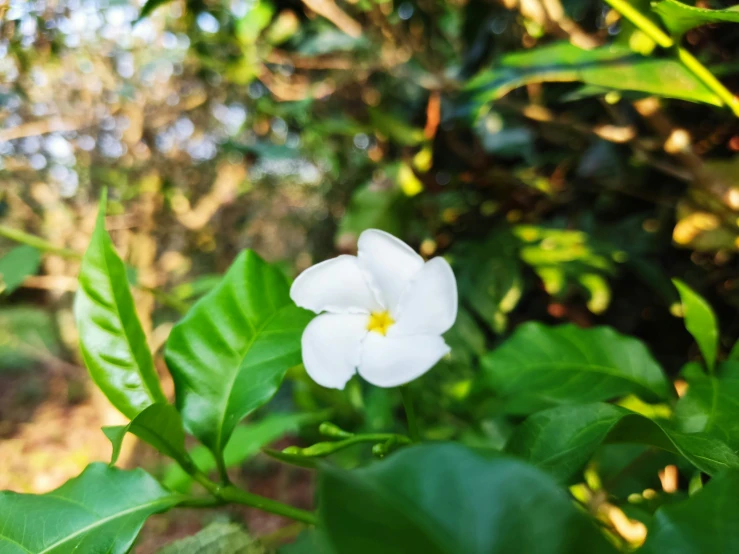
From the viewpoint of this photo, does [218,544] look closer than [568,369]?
Yes

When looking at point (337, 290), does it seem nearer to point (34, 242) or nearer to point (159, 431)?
point (159, 431)

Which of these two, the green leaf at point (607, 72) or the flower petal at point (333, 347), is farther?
the green leaf at point (607, 72)

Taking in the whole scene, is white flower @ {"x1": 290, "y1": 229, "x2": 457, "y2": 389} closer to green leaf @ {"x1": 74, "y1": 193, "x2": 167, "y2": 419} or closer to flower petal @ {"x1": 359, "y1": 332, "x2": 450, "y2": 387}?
flower petal @ {"x1": 359, "y1": 332, "x2": 450, "y2": 387}

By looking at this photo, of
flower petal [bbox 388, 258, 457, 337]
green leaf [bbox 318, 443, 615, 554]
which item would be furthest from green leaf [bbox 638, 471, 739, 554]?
flower petal [bbox 388, 258, 457, 337]

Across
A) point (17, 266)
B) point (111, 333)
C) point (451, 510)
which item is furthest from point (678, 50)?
point (17, 266)

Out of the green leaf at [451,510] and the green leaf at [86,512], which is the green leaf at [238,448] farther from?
the green leaf at [451,510]

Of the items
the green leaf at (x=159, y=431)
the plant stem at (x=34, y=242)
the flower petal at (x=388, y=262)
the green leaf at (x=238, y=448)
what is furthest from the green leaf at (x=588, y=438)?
the plant stem at (x=34, y=242)
